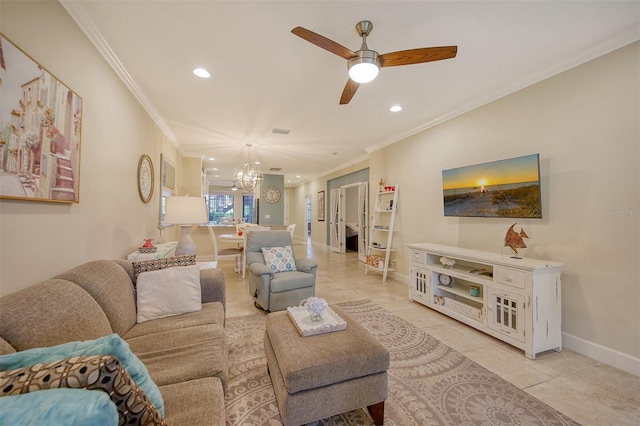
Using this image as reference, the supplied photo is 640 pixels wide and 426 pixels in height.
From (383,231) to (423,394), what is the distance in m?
3.47

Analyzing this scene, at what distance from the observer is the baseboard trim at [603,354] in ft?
6.46

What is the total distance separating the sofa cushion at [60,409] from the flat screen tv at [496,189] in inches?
131

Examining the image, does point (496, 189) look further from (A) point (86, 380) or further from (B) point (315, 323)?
(A) point (86, 380)

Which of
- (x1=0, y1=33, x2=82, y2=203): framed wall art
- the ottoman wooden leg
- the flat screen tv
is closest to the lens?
(x1=0, y1=33, x2=82, y2=203): framed wall art

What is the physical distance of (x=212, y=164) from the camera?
23.7 feet

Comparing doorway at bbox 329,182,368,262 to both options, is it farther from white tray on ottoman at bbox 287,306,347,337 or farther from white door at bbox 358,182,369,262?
white tray on ottoman at bbox 287,306,347,337

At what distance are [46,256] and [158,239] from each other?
243 centimetres

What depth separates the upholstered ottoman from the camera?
4.34ft

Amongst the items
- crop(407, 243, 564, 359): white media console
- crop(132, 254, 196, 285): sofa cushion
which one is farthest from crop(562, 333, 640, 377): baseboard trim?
crop(132, 254, 196, 285): sofa cushion

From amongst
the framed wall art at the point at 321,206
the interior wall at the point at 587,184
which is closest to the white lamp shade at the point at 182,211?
the interior wall at the point at 587,184

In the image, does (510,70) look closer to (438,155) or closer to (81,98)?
(438,155)

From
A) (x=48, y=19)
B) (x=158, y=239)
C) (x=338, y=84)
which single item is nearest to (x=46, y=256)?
(x=48, y=19)

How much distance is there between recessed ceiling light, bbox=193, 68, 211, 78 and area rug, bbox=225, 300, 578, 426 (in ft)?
8.73

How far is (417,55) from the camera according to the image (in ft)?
5.92
